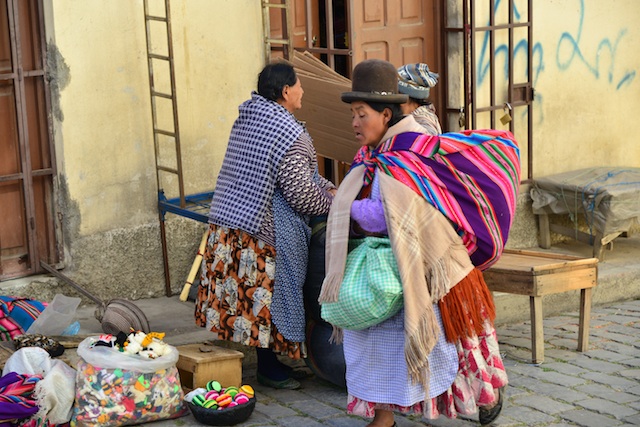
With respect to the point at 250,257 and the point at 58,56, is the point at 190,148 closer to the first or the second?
the point at 58,56

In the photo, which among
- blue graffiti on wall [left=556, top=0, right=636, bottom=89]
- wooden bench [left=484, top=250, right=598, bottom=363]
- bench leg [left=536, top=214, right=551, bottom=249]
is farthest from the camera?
blue graffiti on wall [left=556, top=0, right=636, bottom=89]

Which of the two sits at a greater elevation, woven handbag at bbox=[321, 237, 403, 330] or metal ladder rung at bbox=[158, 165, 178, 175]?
Answer: metal ladder rung at bbox=[158, 165, 178, 175]

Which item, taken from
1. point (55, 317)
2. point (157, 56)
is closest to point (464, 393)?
point (55, 317)

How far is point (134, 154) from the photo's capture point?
6.99 metres

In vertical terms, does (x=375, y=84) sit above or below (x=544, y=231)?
above

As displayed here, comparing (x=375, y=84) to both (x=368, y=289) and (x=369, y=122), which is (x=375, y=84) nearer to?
(x=369, y=122)

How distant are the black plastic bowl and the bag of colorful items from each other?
143 mm

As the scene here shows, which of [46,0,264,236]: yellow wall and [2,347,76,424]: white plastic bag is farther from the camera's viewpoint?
[46,0,264,236]: yellow wall

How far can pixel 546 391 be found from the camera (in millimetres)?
5922

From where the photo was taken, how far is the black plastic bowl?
17.4 feet

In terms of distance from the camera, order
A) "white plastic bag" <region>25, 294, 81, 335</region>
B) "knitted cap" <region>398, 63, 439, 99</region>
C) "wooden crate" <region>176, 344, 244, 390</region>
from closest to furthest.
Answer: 1. "wooden crate" <region>176, 344, 244, 390</region>
2. "knitted cap" <region>398, 63, 439, 99</region>
3. "white plastic bag" <region>25, 294, 81, 335</region>

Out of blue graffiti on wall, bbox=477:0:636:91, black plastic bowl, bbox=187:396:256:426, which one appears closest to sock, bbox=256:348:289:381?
black plastic bowl, bbox=187:396:256:426

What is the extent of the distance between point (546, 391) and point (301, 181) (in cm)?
171

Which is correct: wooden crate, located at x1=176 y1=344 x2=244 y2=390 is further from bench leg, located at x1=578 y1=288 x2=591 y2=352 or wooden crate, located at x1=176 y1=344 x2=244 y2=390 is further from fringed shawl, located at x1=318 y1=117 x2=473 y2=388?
bench leg, located at x1=578 y1=288 x2=591 y2=352
